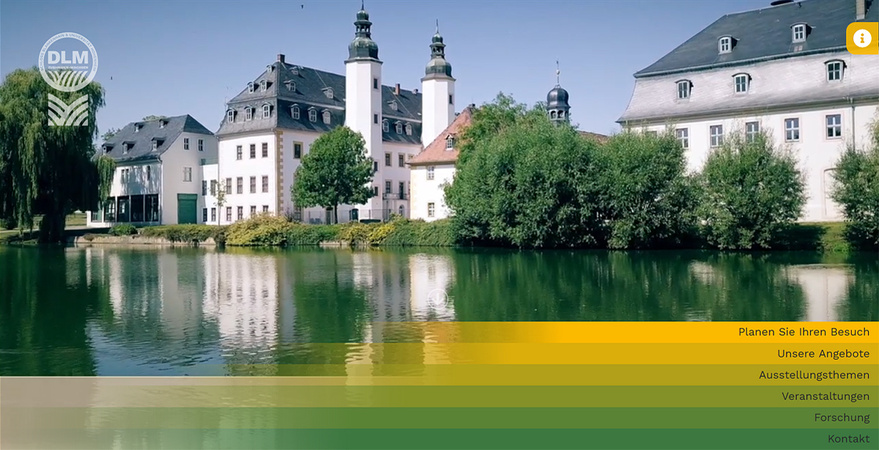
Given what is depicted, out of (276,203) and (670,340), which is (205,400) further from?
(276,203)

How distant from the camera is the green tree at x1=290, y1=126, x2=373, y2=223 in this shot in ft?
171

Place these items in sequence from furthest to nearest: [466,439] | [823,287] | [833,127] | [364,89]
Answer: [364,89], [833,127], [823,287], [466,439]

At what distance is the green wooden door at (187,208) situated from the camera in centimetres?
6194

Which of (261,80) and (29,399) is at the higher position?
(261,80)

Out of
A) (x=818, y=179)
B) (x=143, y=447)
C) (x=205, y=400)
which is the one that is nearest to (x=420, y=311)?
(x=205, y=400)

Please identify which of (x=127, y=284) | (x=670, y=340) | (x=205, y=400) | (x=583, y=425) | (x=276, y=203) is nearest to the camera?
(x=583, y=425)

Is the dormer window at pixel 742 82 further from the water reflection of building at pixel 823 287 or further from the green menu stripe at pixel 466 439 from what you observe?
the green menu stripe at pixel 466 439

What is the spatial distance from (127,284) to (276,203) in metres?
36.8

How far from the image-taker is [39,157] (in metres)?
44.2

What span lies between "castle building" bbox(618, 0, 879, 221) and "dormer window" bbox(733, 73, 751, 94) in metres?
0.05

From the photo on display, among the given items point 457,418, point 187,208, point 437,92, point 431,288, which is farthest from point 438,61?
point 457,418

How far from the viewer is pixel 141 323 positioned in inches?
575

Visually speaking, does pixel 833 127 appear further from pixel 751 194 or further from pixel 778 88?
pixel 751 194

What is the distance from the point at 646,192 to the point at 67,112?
3005cm
